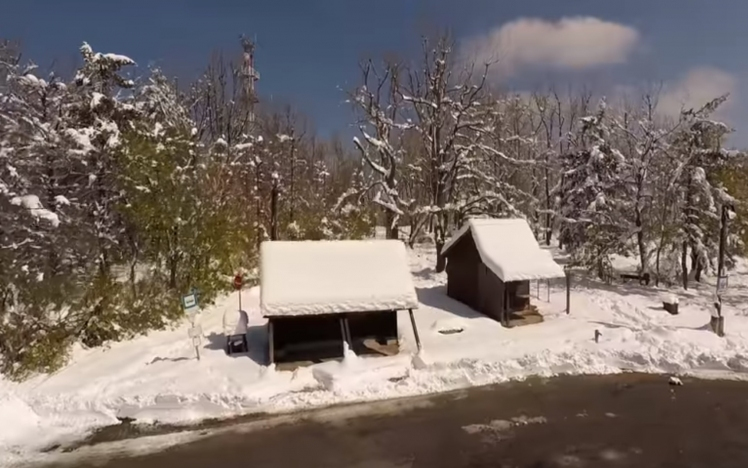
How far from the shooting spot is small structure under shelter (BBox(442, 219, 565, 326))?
822 inches

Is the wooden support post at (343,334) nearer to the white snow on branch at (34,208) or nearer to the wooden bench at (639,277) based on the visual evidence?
the white snow on branch at (34,208)

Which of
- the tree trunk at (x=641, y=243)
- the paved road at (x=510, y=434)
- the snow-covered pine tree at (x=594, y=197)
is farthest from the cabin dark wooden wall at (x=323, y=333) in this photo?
the tree trunk at (x=641, y=243)

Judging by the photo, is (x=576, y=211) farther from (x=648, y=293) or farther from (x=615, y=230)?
(x=648, y=293)

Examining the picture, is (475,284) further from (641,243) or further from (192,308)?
(192,308)

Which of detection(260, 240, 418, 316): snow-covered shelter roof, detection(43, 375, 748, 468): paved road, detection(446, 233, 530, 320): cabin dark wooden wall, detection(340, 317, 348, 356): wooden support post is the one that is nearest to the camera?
detection(43, 375, 748, 468): paved road

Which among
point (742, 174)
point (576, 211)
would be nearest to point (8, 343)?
point (576, 211)

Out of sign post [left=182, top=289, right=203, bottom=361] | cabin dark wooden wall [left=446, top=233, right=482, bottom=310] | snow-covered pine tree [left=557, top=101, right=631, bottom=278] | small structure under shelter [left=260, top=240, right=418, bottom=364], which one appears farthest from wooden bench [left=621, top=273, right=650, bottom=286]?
sign post [left=182, top=289, right=203, bottom=361]

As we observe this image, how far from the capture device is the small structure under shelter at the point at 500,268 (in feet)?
68.5

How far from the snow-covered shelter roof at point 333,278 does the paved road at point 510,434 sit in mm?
3252

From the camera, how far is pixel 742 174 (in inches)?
1057

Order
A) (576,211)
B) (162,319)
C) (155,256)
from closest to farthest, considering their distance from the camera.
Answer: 1. (162,319)
2. (155,256)
3. (576,211)

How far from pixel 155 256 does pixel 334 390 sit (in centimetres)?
1112

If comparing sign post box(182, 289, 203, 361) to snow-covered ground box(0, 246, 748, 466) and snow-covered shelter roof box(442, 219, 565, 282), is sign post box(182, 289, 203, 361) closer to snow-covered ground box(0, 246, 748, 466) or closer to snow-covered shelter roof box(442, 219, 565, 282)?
snow-covered ground box(0, 246, 748, 466)

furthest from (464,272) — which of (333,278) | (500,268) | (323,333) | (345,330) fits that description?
(323,333)
